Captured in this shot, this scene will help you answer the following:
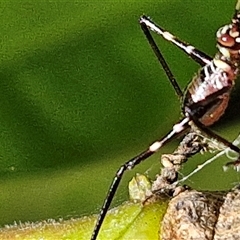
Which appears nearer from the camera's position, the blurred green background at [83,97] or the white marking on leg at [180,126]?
the white marking on leg at [180,126]

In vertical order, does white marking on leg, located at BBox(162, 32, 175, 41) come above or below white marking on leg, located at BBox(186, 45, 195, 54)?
above

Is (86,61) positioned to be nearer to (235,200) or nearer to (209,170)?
(209,170)

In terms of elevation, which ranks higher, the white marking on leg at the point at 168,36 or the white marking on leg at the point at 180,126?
the white marking on leg at the point at 168,36

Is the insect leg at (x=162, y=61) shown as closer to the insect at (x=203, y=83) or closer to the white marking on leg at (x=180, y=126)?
the insect at (x=203, y=83)

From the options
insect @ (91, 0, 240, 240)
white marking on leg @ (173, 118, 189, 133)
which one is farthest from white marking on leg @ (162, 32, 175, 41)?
white marking on leg @ (173, 118, 189, 133)

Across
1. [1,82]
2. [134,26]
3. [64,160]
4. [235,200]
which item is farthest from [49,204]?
[235,200]

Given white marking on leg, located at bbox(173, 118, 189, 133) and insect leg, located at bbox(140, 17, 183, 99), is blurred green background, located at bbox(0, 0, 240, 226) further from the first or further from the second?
white marking on leg, located at bbox(173, 118, 189, 133)

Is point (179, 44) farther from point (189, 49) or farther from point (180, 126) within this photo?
point (180, 126)

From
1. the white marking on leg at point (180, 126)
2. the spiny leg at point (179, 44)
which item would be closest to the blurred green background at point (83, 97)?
the spiny leg at point (179, 44)
